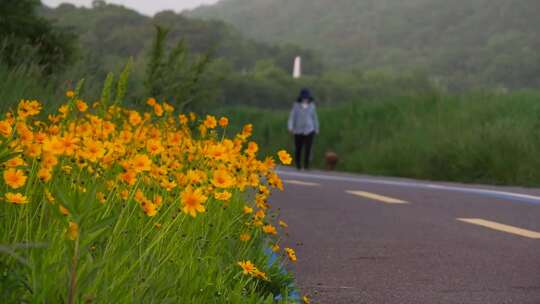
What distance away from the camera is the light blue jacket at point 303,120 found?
20688 mm

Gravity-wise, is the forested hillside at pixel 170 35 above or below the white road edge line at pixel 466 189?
above

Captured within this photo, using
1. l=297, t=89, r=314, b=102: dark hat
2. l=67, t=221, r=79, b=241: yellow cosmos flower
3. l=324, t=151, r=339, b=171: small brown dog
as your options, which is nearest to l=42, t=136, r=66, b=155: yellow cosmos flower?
l=67, t=221, r=79, b=241: yellow cosmos flower

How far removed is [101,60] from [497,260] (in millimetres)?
12122

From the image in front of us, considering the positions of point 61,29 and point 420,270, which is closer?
point 420,270

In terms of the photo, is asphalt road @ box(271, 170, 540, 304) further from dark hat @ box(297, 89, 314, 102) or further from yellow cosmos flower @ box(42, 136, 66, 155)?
dark hat @ box(297, 89, 314, 102)

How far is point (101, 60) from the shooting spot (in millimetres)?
17688

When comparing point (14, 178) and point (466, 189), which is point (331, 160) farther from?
point (14, 178)

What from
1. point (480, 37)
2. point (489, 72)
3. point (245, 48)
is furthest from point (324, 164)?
point (480, 37)

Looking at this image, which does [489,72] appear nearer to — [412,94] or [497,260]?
[412,94]

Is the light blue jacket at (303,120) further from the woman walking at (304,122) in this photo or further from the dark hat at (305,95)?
the dark hat at (305,95)

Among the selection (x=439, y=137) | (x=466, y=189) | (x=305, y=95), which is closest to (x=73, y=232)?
(x=466, y=189)

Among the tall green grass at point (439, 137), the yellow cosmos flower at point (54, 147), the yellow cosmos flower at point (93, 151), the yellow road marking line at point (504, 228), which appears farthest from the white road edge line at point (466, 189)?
the yellow cosmos flower at point (54, 147)

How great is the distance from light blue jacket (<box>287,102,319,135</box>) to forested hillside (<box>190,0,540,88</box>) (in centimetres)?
10373

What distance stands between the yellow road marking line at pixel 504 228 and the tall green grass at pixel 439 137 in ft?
22.0
